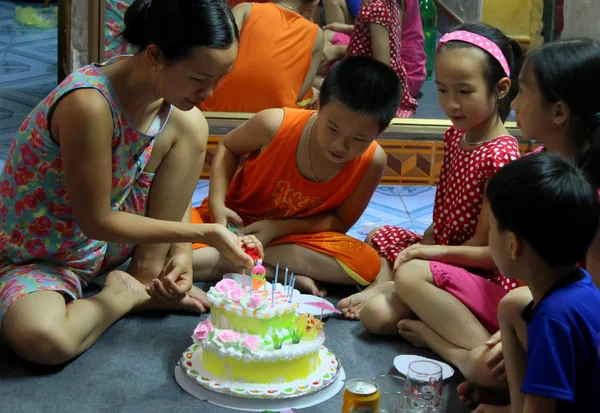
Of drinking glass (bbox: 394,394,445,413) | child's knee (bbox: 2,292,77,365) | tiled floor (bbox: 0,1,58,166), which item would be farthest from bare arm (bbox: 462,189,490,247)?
tiled floor (bbox: 0,1,58,166)

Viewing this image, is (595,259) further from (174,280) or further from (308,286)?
(174,280)

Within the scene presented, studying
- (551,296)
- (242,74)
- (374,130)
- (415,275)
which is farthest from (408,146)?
(551,296)

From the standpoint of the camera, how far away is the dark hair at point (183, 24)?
1.60 metres

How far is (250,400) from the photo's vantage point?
1591mm

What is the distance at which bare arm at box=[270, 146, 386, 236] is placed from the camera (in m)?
2.21

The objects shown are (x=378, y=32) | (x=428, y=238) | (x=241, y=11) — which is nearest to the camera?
(x=428, y=238)

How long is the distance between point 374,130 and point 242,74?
99cm

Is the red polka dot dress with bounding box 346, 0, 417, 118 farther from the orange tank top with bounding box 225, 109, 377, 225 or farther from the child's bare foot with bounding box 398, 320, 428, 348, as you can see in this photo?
the child's bare foot with bounding box 398, 320, 428, 348

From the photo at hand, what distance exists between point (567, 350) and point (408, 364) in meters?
0.49

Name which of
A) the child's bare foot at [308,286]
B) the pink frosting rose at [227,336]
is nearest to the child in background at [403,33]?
the child's bare foot at [308,286]

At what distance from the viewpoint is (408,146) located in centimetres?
317

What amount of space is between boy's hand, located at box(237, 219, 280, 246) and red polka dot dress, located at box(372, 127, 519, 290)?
41cm

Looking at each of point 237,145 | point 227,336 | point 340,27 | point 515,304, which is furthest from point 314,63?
point 515,304

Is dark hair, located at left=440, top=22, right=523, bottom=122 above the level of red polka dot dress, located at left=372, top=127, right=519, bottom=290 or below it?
above
